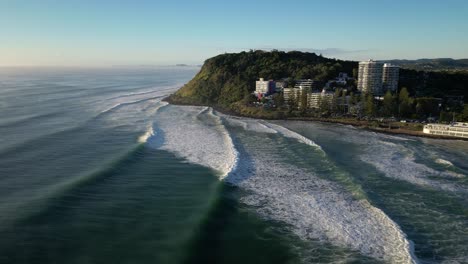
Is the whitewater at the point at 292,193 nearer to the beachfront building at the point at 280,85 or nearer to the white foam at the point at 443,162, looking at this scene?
the white foam at the point at 443,162

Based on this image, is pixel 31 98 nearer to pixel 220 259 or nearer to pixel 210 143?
pixel 210 143

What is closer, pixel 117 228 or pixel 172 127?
pixel 117 228

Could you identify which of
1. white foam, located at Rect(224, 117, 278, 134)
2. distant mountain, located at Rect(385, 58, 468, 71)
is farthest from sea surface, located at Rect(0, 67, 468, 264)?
distant mountain, located at Rect(385, 58, 468, 71)

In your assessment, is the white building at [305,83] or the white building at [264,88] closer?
the white building at [264,88]

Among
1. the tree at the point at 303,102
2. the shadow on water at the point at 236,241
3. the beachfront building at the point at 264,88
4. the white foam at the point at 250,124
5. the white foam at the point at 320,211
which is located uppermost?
the beachfront building at the point at 264,88

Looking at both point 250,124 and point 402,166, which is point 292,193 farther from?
point 250,124

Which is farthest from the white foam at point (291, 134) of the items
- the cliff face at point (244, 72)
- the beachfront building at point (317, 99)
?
the cliff face at point (244, 72)

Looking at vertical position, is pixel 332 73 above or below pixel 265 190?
above

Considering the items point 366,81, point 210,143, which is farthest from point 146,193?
point 366,81
